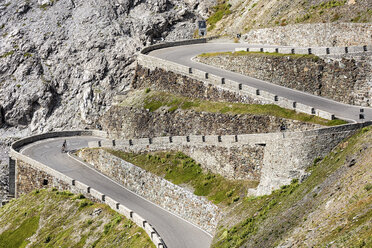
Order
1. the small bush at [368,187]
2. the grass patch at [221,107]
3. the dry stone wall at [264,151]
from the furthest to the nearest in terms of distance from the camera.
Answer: the grass patch at [221,107], the dry stone wall at [264,151], the small bush at [368,187]

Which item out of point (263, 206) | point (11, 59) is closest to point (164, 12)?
point (11, 59)

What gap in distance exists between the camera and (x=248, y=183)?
53.2m

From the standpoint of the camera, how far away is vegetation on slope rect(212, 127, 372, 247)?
A: 3331 centimetres

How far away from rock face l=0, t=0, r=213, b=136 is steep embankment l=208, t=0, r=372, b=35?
17.1 feet

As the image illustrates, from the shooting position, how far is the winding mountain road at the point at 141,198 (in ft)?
168

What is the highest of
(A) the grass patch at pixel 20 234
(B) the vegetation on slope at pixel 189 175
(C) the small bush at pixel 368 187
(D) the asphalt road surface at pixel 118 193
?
(C) the small bush at pixel 368 187

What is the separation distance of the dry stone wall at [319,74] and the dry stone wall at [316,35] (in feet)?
16.2

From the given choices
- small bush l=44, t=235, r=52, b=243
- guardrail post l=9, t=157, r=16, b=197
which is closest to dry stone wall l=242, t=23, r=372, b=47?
guardrail post l=9, t=157, r=16, b=197

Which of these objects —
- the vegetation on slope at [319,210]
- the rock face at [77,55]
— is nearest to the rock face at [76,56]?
the rock face at [77,55]

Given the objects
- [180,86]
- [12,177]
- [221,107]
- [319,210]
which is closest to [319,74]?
[221,107]

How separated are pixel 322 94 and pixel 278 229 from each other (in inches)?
953

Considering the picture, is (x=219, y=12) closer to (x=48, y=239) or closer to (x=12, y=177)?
(x=12, y=177)

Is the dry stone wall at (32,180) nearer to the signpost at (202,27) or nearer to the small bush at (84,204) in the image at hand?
the small bush at (84,204)

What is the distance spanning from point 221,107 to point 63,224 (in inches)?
725
